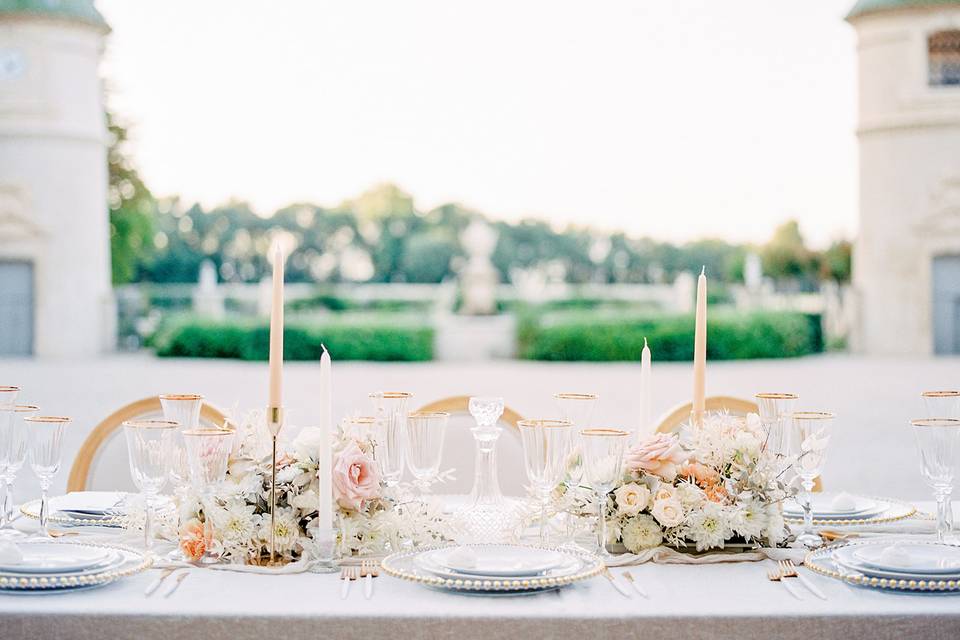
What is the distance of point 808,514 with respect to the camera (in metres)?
1.82

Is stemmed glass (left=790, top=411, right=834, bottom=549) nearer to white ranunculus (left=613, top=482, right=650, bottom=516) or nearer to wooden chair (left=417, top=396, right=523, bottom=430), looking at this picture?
white ranunculus (left=613, top=482, right=650, bottom=516)

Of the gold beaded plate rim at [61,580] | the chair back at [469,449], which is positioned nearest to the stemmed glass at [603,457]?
the gold beaded plate rim at [61,580]

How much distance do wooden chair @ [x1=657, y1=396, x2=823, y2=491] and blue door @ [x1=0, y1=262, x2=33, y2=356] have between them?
14.5 metres

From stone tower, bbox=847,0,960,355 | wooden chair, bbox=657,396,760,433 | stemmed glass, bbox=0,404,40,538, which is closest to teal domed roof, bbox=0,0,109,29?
stone tower, bbox=847,0,960,355

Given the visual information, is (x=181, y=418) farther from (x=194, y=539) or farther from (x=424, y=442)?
(x=424, y=442)

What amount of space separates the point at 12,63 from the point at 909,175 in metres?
12.8

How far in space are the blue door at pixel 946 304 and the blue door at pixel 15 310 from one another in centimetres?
1276

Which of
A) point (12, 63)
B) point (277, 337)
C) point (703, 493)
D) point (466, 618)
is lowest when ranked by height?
point (466, 618)

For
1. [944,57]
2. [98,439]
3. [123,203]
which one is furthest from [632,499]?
[123,203]

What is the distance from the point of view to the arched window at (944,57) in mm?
16031

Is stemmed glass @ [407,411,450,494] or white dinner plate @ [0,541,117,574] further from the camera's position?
stemmed glass @ [407,411,450,494]

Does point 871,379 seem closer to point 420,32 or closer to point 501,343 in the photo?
point 501,343

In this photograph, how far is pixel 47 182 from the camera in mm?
15492

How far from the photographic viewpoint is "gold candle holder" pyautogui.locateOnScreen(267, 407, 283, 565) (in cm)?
154
